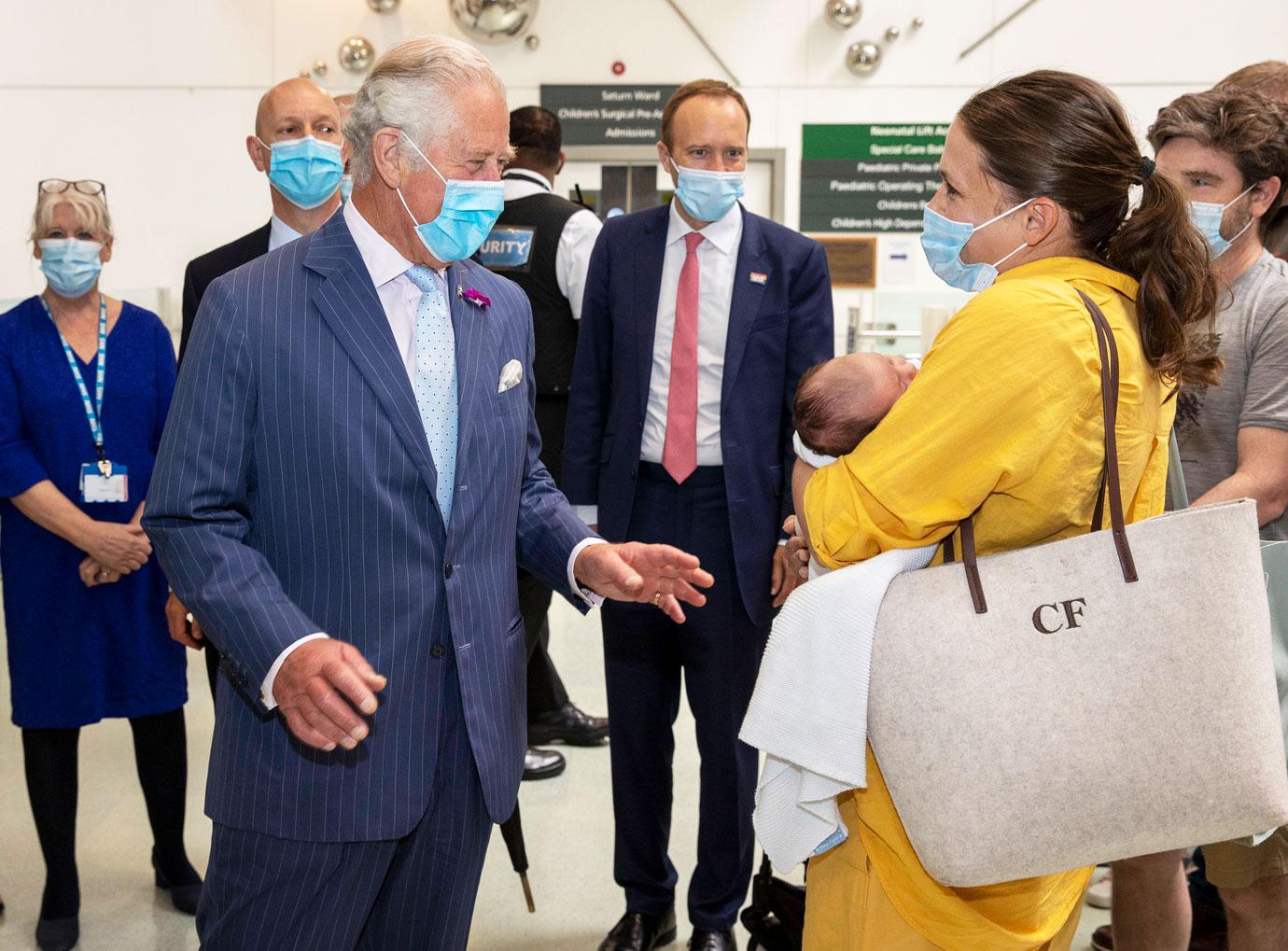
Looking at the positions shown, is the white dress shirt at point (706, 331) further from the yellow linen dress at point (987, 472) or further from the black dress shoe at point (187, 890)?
the black dress shoe at point (187, 890)

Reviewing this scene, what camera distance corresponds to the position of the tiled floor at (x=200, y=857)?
295 centimetres

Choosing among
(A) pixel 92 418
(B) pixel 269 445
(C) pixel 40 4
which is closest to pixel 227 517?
(B) pixel 269 445

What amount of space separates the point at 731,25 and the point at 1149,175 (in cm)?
626

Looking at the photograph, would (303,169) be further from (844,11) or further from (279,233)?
(844,11)

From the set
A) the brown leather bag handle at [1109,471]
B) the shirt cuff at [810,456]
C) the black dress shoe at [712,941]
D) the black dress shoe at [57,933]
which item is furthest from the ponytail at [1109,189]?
the black dress shoe at [57,933]

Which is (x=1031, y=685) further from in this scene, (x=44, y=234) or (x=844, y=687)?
(x=44, y=234)

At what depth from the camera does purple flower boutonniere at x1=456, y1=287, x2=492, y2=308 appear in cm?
180

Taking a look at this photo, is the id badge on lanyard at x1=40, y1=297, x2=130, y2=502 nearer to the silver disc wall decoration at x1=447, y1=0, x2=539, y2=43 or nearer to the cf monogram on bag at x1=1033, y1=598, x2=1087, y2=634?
the cf monogram on bag at x1=1033, y1=598, x2=1087, y2=634

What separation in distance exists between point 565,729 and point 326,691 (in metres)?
2.84

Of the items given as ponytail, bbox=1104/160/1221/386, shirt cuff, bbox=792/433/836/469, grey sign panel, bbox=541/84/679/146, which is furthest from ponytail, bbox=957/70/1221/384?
grey sign panel, bbox=541/84/679/146

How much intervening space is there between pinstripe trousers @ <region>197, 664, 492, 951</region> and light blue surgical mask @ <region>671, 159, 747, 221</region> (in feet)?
4.97

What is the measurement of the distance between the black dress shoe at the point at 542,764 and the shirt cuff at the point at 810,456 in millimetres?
2263

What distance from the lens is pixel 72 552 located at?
299 cm

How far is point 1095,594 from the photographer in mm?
1347
